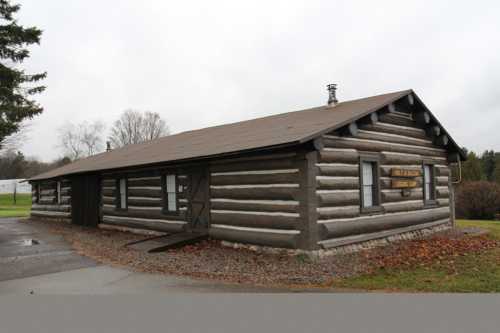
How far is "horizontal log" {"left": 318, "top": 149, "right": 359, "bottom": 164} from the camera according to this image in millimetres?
10547

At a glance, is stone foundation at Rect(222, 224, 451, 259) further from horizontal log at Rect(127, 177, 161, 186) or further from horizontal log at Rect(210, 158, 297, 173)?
horizontal log at Rect(127, 177, 161, 186)

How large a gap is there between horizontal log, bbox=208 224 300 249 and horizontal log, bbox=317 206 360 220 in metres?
0.82

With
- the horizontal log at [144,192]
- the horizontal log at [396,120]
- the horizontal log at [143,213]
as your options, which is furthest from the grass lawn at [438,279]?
the horizontal log at [144,192]

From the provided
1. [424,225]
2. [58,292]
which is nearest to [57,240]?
[58,292]

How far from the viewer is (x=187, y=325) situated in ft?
16.2

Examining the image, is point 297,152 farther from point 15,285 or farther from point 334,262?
point 15,285

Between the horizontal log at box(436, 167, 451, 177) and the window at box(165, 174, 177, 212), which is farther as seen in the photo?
the horizontal log at box(436, 167, 451, 177)

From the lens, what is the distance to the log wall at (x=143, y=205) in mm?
13932

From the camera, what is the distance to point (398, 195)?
12.9m

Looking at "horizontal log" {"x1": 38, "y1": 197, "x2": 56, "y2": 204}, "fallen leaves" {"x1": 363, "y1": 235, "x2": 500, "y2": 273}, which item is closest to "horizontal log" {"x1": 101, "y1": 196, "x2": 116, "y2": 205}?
"horizontal log" {"x1": 38, "y1": 197, "x2": 56, "y2": 204}

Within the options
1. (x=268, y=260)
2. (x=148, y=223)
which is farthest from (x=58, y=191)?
(x=268, y=260)

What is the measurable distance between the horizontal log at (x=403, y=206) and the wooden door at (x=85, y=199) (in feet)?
43.1

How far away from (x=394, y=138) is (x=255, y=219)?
18.5 ft

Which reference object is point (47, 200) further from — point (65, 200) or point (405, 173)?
point (405, 173)
